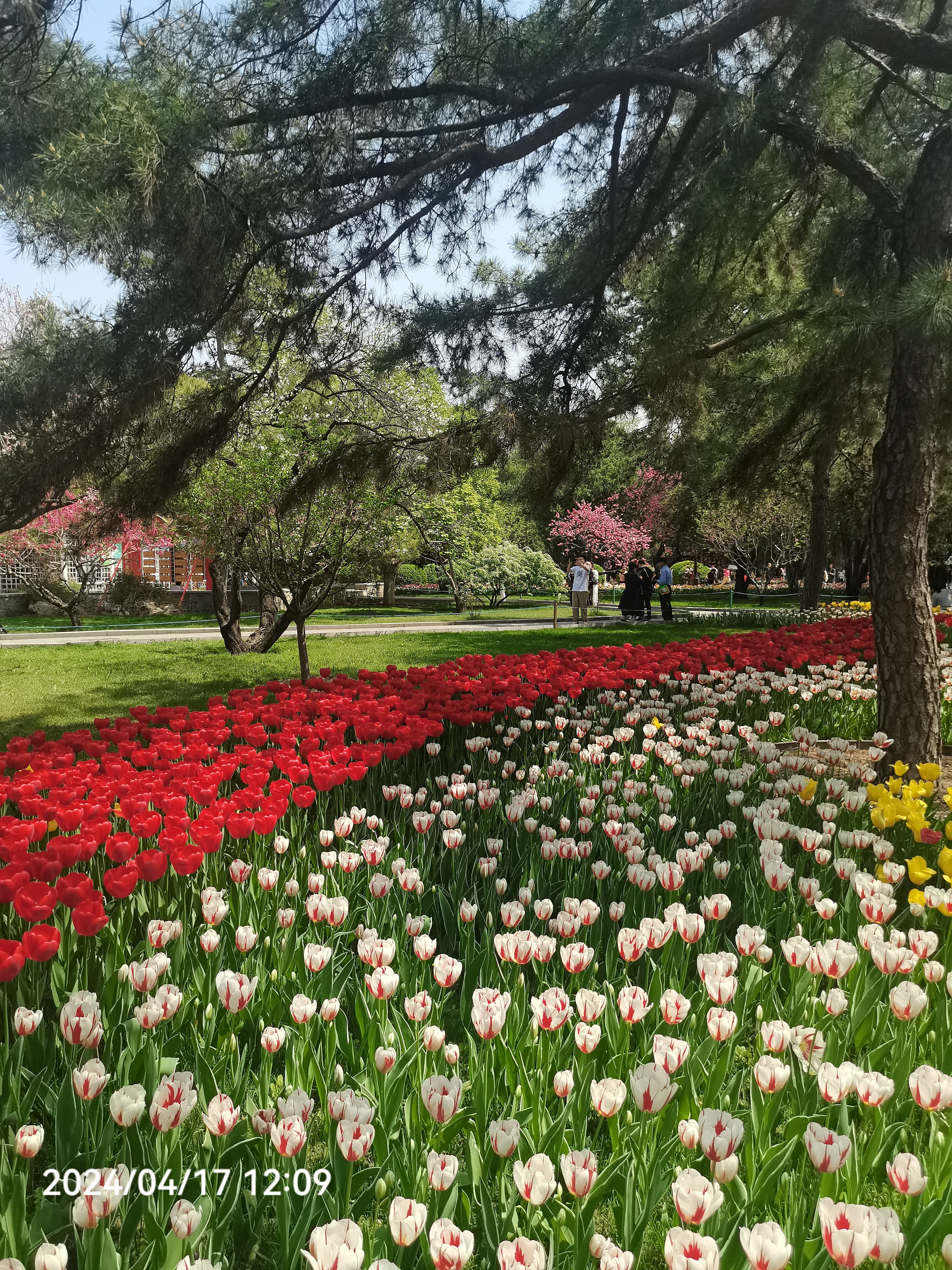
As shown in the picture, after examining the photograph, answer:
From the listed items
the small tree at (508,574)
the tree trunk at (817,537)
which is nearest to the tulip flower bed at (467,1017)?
the tree trunk at (817,537)

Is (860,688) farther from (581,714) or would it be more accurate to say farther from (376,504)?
→ (376,504)

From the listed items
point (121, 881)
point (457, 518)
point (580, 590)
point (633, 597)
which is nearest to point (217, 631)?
point (580, 590)

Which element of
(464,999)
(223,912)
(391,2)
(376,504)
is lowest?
(464,999)

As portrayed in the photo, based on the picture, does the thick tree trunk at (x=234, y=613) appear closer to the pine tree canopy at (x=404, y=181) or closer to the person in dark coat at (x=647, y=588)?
the pine tree canopy at (x=404, y=181)

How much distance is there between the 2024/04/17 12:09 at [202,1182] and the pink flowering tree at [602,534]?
34.5 m

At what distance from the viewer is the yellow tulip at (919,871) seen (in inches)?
90.0

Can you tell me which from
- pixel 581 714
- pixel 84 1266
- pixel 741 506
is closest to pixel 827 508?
pixel 741 506

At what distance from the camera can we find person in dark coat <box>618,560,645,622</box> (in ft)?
Result: 62.7

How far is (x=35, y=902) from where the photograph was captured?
2037mm

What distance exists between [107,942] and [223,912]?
1.38ft

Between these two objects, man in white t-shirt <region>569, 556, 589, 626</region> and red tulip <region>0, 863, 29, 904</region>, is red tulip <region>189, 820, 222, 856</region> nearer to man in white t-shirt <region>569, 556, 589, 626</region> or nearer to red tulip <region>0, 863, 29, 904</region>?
red tulip <region>0, 863, 29, 904</region>

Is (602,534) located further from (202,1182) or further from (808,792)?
(202,1182)

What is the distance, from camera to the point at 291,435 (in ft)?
26.6

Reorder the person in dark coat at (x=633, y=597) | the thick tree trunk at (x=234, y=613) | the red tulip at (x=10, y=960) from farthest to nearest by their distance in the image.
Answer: the person in dark coat at (x=633, y=597) → the thick tree trunk at (x=234, y=613) → the red tulip at (x=10, y=960)
